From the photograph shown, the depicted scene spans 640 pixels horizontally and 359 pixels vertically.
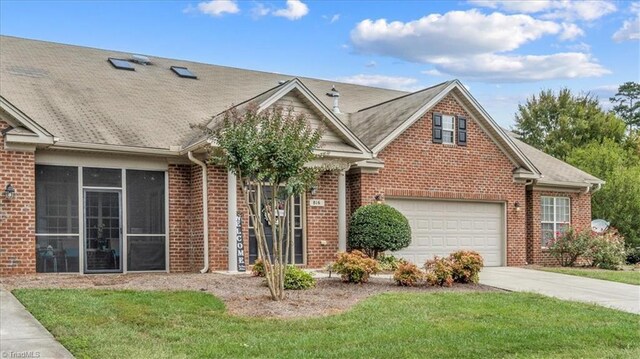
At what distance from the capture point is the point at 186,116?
17.6 meters

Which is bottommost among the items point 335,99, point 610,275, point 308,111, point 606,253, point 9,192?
point 610,275

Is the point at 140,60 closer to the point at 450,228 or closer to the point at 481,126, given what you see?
the point at 481,126

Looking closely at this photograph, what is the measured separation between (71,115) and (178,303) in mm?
7301

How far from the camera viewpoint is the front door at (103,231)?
15.0 metres

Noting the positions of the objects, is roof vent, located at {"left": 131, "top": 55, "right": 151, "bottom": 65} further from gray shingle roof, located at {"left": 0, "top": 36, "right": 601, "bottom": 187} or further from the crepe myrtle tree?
the crepe myrtle tree

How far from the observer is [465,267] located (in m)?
13.6

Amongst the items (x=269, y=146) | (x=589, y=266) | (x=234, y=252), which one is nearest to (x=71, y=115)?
(x=234, y=252)

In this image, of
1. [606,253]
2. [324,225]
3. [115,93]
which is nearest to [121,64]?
[115,93]

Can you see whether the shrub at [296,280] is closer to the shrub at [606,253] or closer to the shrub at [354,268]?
the shrub at [354,268]

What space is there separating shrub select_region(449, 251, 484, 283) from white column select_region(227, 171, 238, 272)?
486 cm

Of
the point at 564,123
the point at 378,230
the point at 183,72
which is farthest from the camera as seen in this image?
the point at 564,123

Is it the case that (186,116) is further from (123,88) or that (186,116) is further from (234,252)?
(234,252)

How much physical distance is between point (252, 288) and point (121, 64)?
11.3 metres

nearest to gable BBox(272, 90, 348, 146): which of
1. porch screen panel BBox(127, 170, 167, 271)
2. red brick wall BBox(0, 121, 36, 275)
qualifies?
porch screen panel BBox(127, 170, 167, 271)
